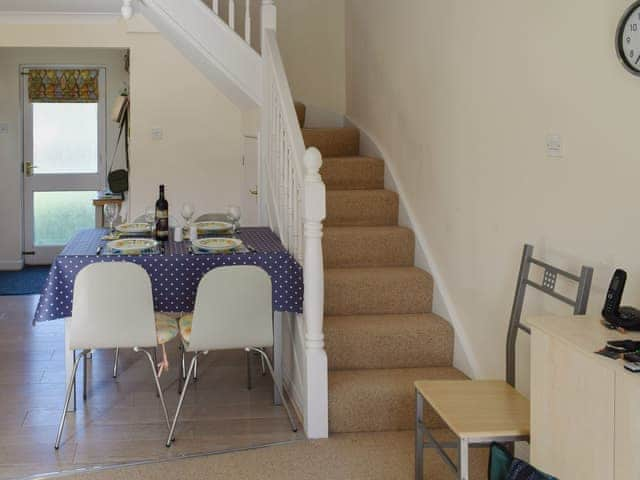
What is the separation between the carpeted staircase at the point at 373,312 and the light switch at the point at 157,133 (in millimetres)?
2419

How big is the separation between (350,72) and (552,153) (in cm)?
369

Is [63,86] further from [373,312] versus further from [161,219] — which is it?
[373,312]

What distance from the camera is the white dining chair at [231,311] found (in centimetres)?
366

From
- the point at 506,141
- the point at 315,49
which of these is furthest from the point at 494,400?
the point at 315,49

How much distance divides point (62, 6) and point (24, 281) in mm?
2922

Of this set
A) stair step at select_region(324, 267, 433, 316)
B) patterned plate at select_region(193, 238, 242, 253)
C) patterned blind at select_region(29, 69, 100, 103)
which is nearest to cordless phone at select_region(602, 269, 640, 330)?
stair step at select_region(324, 267, 433, 316)

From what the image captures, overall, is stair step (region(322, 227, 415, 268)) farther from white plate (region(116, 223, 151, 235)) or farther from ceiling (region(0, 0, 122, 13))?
ceiling (region(0, 0, 122, 13))

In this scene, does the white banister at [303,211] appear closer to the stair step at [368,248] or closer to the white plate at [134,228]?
the stair step at [368,248]

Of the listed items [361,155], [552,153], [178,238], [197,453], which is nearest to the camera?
[552,153]

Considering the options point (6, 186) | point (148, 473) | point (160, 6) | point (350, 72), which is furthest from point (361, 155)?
point (6, 186)

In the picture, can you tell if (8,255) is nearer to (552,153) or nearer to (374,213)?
(374,213)

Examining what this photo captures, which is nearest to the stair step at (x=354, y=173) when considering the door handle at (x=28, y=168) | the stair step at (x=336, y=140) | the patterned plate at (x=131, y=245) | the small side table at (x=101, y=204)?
the stair step at (x=336, y=140)

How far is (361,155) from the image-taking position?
6.02 meters

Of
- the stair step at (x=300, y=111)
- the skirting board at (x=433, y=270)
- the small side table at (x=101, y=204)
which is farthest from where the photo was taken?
the small side table at (x=101, y=204)
